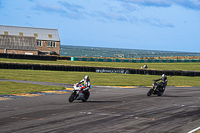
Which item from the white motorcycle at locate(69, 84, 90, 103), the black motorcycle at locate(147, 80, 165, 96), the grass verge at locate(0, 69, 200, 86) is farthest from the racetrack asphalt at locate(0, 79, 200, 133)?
the grass verge at locate(0, 69, 200, 86)

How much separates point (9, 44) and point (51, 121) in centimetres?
7911

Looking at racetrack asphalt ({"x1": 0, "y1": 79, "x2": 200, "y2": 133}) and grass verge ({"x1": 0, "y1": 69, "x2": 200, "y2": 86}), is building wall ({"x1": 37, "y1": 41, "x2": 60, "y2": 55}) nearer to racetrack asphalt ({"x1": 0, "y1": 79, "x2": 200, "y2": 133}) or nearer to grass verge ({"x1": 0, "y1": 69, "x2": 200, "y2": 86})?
grass verge ({"x1": 0, "y1": 69, "x2": 200, "y2": 86})

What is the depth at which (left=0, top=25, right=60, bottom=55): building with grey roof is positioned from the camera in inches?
3514

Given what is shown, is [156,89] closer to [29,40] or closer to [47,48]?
[29,40]

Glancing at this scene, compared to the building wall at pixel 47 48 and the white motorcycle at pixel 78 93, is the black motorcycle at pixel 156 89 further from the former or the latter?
the building wall at pixel 47 48

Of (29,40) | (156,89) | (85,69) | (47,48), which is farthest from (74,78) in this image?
(47,48)

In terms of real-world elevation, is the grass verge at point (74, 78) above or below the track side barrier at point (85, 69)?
below

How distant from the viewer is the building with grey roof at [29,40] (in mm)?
89250

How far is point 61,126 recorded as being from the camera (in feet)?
40.0

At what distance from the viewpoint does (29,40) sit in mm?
92938

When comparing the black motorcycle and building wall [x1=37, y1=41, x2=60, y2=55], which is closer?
the black motorcycle

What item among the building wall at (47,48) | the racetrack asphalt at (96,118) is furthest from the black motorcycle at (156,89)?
the building wall at (47,48)

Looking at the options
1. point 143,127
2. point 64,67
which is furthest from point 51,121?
point 64,67

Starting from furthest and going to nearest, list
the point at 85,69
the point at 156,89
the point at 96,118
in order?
the point at 85,69 → the point at 156,89 → the point at 96,118
